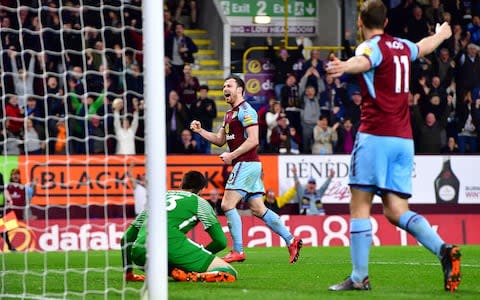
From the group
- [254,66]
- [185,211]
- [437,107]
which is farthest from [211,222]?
[254,66]

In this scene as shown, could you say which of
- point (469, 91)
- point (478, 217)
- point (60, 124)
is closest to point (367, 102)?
point (60, 124)

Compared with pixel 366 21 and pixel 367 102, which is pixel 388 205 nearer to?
pixel 367 102

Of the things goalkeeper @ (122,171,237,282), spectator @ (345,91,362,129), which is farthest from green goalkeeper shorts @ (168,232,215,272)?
spectator @ (345,91,362,129)

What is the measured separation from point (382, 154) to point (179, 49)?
15.8m

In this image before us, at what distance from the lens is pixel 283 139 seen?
2317 cm

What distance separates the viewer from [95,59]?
17016 mm

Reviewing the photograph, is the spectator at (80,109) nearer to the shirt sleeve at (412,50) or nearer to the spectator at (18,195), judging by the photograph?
the spectator at (18,195)

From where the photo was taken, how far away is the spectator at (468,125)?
80.3ft

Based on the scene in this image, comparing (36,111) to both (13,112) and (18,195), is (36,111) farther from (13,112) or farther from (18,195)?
(13,112)

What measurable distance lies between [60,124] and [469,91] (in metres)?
11.7

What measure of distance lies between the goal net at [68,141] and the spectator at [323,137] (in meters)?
4.19

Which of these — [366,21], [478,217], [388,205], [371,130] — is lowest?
[478,217]

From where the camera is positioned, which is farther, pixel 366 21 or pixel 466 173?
pixel 466 173

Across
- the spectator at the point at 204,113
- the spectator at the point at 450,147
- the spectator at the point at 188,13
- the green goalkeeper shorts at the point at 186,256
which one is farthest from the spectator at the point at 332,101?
the green goalkeeper shorts at the point at 186,256
